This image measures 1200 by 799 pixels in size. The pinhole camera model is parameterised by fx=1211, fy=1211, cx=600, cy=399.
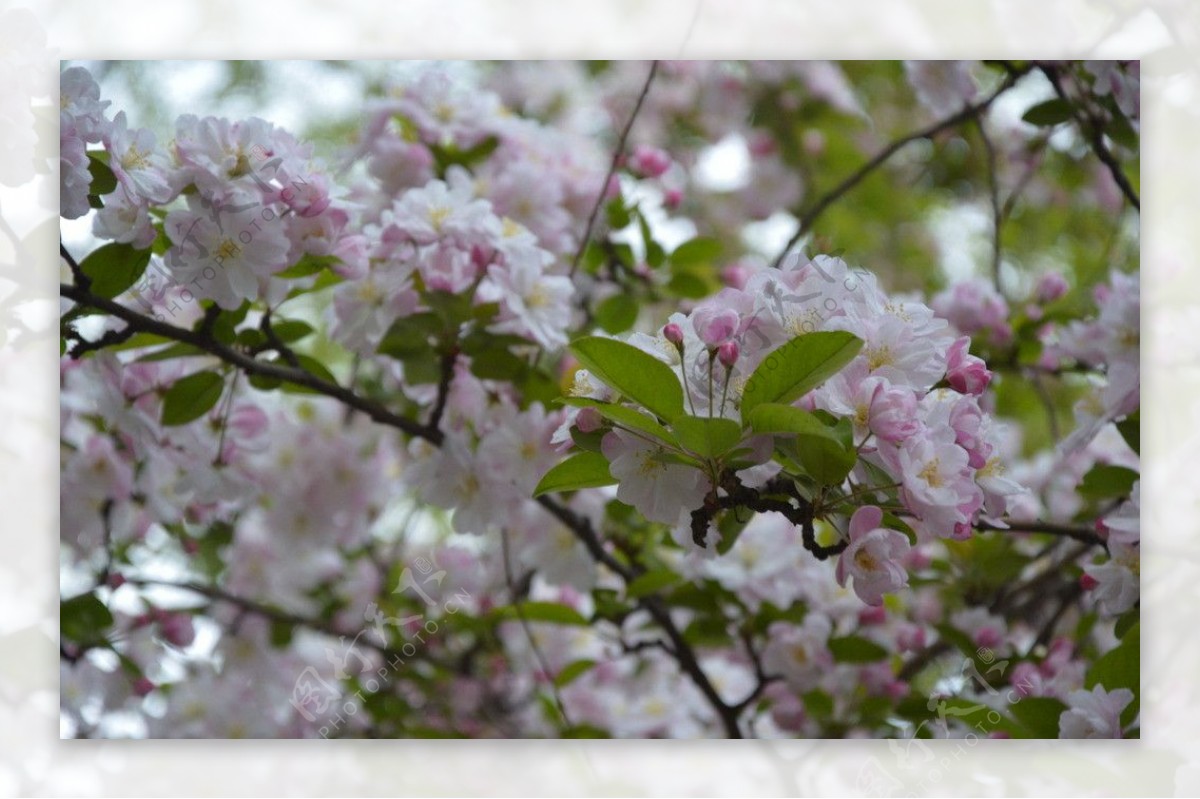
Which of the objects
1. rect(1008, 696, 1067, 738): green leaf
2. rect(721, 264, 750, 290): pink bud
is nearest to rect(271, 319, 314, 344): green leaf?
rect(721, 264, 750, 290): pink bud

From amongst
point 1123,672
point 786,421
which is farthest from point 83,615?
point 1123,672

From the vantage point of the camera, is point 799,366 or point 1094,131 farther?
point 1094,131

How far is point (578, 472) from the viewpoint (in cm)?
102

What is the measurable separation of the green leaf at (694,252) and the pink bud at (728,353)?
0.82 metres

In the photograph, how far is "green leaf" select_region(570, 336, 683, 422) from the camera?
3.05 ft

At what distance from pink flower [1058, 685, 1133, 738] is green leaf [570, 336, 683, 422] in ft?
2.11

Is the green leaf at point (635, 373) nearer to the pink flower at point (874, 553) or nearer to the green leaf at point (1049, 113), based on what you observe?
the pink flower at point (874, 553)

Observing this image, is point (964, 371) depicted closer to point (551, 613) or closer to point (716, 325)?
point (716, 325)

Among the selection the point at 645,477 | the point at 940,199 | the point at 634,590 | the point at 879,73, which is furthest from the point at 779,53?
the point at 940,199

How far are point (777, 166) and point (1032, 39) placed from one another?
976 millimetres

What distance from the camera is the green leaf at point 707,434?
89 cm

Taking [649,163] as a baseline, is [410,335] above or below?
below

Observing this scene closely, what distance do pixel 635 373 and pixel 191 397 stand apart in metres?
0.68

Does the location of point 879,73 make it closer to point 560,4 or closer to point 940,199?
point 940,199
